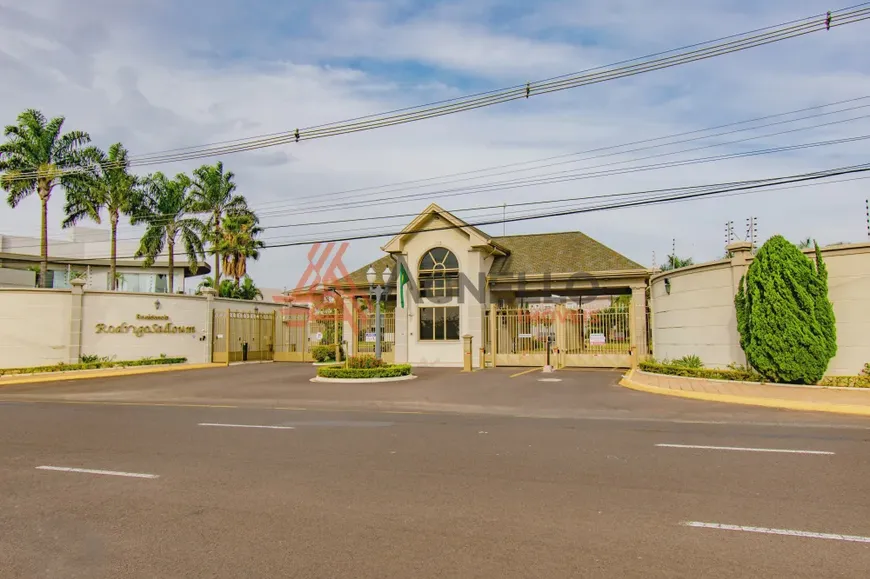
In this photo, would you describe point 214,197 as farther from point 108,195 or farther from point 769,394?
point 769,394

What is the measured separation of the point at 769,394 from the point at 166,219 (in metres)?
37.5

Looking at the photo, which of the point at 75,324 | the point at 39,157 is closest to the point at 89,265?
the point at 39,157

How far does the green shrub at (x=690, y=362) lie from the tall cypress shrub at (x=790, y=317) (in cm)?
258

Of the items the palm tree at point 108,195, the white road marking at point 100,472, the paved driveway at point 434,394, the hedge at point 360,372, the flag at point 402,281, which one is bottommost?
the paved driveway at point 434,394

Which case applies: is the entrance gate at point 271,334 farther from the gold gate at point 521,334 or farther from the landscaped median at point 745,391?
the landscaped median at point 745,391

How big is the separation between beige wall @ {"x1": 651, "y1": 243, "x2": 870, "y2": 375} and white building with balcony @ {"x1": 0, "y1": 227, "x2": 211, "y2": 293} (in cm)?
3968

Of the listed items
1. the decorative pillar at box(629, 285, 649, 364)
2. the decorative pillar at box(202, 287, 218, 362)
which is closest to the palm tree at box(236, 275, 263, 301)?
the decorative pillar at box(202, 287, 218, 362)

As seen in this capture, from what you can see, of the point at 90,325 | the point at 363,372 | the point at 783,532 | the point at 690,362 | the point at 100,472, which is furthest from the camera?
the point at 90,325

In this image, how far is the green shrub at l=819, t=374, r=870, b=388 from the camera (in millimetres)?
15586

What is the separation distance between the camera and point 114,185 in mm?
39188

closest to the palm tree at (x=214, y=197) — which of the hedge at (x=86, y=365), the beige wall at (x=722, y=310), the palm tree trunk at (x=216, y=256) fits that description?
the palm tree trunk at (x=216, y=256)

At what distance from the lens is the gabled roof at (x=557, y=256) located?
29703mm

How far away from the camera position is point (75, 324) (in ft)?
89.1

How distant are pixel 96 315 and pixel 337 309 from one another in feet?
38.4
